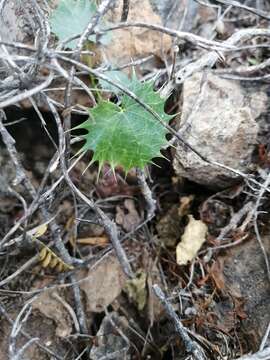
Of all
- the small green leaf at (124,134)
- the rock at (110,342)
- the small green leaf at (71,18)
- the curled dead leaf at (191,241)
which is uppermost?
the small green leaf at (71,18)

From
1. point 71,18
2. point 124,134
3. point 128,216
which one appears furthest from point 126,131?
point 128,216

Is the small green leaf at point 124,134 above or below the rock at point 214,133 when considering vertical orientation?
above

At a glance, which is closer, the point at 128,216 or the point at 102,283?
the point at 102,283

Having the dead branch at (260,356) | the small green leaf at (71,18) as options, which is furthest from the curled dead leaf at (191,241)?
the small green leaf at (71,18)

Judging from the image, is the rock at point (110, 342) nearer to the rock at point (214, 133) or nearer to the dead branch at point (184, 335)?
the dead branch at point (184, 335)

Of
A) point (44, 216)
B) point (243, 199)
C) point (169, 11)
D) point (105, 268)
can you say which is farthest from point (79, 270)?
point (169, 11)

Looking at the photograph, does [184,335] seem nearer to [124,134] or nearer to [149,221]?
[149,221]

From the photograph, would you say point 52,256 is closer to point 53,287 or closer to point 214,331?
point 53,287
